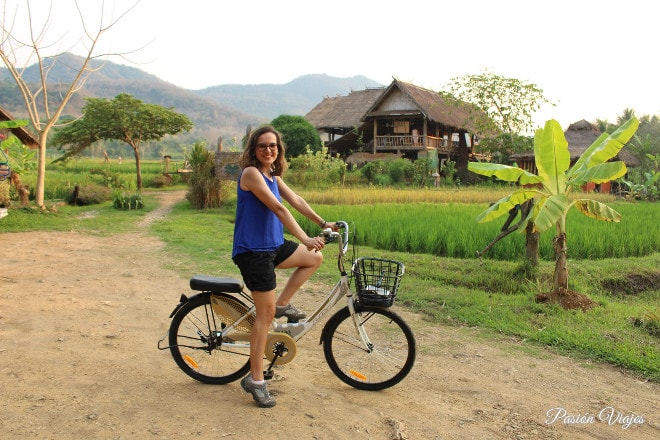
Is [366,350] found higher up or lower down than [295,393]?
higher up

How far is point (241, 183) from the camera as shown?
2998 mm

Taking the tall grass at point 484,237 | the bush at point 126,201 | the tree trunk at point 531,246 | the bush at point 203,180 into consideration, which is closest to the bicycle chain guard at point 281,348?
the tree trunk at point 531,246

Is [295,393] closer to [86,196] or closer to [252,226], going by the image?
[252,226]

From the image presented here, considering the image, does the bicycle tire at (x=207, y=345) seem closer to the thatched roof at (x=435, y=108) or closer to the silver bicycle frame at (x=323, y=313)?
the silver bicycle frame at (x=323, y=313)

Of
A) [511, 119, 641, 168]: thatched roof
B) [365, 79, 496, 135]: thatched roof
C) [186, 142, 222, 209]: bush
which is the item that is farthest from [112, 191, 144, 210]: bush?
[511, 119, 641, 168]: thatched roof

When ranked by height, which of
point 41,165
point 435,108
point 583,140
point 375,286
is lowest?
point 375,286

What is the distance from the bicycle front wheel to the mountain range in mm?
11543

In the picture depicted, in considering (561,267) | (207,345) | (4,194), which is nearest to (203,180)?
(4,194)

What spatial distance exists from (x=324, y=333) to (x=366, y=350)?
0.29 m

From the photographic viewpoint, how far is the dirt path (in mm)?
2825

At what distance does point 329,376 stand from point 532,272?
3889mm

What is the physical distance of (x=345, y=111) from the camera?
3244 cm

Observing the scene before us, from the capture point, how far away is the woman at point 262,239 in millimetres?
2965

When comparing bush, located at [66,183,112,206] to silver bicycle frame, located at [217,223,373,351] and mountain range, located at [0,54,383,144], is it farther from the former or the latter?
silver bicycle frame, located at [217,223,373,351]
